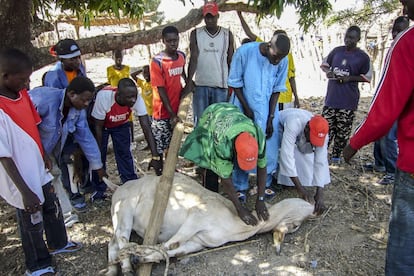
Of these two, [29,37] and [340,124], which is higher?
[29,37]

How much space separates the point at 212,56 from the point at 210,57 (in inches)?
1.0

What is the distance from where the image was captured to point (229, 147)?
2.72 metres

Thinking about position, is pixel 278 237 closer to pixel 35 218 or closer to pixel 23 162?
pixel 35 218

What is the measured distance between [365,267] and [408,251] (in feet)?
2.71

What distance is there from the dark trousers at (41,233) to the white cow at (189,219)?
0.44 m

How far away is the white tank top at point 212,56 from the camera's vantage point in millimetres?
4152

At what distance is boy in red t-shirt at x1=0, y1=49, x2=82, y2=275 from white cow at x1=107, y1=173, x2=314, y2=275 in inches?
21.2

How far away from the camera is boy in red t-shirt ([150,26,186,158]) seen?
393cm

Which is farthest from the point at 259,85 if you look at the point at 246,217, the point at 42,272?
the point at 42,272

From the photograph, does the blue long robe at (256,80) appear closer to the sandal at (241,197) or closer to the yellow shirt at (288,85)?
the sandal at (241,197)

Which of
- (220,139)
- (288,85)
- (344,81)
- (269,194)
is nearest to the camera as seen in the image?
(220,139)

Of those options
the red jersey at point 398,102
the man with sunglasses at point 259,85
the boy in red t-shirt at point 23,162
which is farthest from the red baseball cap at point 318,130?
the boy in red t-shirt at point 23,162

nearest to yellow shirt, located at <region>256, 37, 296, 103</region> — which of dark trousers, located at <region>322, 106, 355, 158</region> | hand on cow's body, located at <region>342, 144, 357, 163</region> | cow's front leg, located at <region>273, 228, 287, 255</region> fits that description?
dark trousers, located at <region>322, 106, 355, 158</region>

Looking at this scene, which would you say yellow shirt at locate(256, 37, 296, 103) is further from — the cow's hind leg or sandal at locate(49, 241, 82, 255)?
sandal at locate(49, 241, 82, 255)
